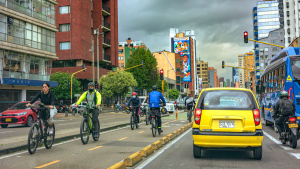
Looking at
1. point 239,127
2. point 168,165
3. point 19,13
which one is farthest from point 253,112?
point 19,13

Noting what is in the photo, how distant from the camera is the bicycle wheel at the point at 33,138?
7.26 meters

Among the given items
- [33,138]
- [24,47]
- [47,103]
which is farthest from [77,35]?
[33,138]

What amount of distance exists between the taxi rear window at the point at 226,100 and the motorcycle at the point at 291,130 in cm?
242

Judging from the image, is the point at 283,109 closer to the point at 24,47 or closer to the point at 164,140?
the point at 164,140

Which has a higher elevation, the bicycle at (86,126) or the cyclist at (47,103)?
the cyclist at (47,103)

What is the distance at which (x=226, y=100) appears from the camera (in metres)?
6.58

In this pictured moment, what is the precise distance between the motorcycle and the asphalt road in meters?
0.24

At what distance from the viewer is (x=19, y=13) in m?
31.3

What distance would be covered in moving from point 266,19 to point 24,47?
4059 inches

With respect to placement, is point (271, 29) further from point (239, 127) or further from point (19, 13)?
point (239, 127)

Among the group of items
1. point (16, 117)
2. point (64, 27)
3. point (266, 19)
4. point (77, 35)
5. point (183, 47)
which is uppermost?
point (266, 19)

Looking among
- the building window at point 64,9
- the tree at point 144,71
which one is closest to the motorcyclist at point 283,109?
the building window at point 64,9

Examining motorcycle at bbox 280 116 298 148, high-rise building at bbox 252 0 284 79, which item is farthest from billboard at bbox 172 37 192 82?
motorcycle at bbox 280 116 298 148

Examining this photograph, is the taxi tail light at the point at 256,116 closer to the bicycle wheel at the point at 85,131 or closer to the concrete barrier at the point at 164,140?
the concrete barrier at the point at 164,140
